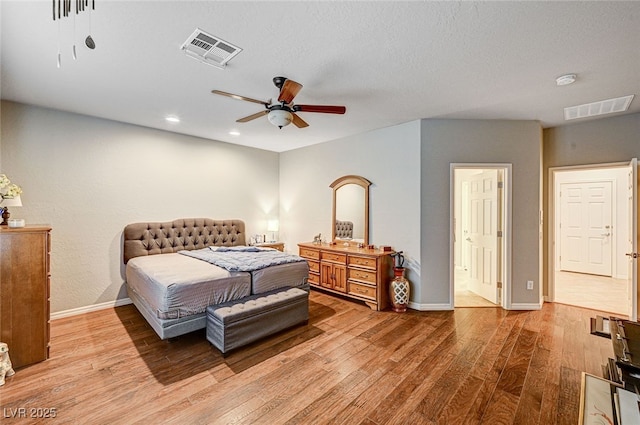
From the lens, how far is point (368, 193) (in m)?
4.60

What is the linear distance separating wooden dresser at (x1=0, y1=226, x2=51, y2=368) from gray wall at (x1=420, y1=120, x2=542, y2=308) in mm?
4331

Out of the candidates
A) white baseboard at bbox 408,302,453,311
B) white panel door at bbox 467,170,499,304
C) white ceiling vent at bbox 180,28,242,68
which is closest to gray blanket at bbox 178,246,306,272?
white baseboard at bbox 408,302,453,311

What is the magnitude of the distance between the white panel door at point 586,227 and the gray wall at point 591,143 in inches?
111

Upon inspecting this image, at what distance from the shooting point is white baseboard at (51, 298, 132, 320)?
3.55 meters

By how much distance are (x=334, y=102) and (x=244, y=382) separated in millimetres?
3065

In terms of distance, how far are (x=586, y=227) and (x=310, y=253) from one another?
20.3 ft

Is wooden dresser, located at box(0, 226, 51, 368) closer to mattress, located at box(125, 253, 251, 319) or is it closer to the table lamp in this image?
mattress, located at box(125, 253, 251, 319)

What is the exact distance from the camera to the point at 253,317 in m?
2.82

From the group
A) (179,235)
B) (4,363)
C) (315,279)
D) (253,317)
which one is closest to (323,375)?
(253,317)

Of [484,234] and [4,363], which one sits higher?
[484,234]

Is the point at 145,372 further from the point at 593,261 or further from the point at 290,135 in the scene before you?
the point at 593,261

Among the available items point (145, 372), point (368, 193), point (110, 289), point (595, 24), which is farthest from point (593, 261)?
point (110, 289)

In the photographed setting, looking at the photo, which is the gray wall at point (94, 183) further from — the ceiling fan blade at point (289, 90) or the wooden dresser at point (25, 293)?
the ceiling fan blade at point (289, 90)

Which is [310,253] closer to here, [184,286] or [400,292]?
[400,292]
